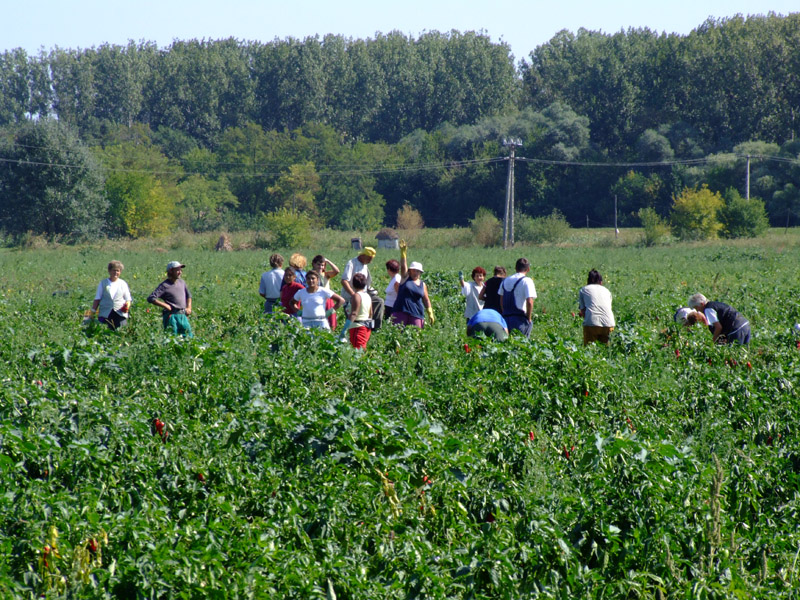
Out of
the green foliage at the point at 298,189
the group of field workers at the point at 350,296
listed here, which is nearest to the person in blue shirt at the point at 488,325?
the group of field workers at the point at 350,296

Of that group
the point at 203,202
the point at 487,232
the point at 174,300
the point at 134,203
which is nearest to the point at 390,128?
the point at 203,202

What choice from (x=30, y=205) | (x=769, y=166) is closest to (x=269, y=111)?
(x=30, y=205)

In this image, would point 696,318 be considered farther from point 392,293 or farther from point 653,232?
point 653,232

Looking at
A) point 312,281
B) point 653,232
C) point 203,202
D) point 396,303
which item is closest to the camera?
point 312,281

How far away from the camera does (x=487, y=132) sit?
76312 millimetres

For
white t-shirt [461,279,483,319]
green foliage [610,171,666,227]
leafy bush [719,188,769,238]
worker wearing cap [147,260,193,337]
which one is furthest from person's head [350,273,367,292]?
green foliage [610,171,666,227]

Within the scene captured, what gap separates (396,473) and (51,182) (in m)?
58.3

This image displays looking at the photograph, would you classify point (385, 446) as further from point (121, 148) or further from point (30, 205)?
point (121, 148)

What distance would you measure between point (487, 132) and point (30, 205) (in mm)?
37180

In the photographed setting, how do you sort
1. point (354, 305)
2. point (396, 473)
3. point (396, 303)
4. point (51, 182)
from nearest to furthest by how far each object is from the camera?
point (396, 473) < point (354, 305) < point (396, 303) < point (51, 182)

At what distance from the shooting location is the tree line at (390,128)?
209ft

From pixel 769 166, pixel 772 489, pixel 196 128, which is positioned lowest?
pixel 772 489

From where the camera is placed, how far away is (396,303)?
1061 cm

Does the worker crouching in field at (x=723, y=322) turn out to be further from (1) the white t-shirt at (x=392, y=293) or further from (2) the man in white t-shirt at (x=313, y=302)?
(2) the man in white t-shirt at (x=313, y=302)
